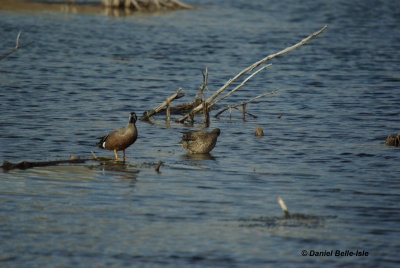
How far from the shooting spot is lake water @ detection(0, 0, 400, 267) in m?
8.85

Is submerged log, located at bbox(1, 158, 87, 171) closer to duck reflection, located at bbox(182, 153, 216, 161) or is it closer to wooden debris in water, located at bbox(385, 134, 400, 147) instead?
duck reflection, located at bbox(182, 153, 216, 161)

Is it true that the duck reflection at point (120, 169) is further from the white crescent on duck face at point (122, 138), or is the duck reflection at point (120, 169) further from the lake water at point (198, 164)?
the white crescent on duck face at point (122, 138)

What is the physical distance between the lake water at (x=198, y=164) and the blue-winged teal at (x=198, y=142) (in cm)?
30

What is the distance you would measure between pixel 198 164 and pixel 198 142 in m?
0.80

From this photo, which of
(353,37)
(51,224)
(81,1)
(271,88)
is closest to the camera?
(51,224)

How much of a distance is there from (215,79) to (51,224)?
57.5ft

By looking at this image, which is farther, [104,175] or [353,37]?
[353,37]

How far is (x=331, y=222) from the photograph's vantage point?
32.3 feet

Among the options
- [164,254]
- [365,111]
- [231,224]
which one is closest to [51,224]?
[164,254]

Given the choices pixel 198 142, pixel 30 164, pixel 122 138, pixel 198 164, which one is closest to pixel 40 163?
pixel 30 164

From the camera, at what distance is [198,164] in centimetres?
1351

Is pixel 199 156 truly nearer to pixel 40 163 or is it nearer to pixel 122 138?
pixel 122 138

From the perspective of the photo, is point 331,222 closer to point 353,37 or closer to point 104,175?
point 104,175

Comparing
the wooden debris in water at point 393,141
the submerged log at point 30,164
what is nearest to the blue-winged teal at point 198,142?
the submerged log at point 30,164
